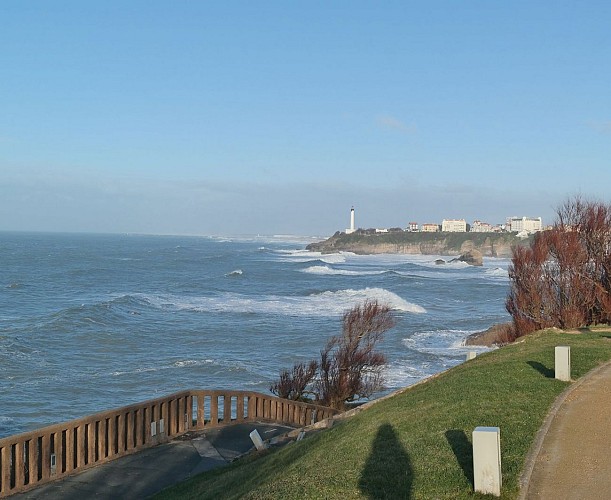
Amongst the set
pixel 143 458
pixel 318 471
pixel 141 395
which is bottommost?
pixel 141 395

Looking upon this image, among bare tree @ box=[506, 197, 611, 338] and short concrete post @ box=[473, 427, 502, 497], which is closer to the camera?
short concrete post @ box=[473, 427, 502, 497]

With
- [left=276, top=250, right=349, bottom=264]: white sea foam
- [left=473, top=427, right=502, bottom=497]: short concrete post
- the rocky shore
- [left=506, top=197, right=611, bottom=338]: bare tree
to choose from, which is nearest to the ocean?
the rocky shore

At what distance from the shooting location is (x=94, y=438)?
37.6 feet

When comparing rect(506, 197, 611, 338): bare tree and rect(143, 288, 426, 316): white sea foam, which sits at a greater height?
rect(506, 197, 611, 338): bare tree

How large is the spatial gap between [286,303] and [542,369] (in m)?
47.5

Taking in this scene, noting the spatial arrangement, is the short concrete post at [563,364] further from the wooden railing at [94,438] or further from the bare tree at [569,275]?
the bare tree at [569,275]

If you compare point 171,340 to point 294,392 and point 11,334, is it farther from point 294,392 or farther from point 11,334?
point 294,392

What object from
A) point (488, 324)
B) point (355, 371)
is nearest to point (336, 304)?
point (488, 324)

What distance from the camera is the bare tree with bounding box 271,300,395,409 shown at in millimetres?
24562

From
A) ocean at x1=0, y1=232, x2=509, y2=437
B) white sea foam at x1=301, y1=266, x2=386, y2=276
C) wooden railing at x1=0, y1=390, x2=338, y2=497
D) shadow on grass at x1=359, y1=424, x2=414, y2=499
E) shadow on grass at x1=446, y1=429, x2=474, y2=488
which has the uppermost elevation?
shadow on grass at x1=446, y1=429, x2=474, y2=488

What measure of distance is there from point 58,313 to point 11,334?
836 centimetres

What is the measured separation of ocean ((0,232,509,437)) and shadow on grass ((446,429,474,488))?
53.6 feet

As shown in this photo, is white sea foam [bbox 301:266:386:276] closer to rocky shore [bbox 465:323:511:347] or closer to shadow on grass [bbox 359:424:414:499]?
rocky shore [bbox 465:323:511:347]

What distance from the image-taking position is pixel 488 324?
151 feet
